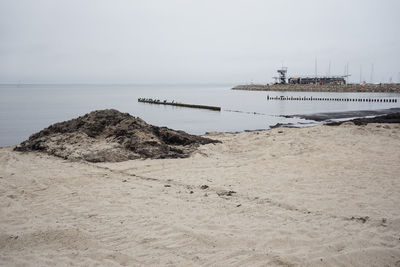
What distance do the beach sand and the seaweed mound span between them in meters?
0.68

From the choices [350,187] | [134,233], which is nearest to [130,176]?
[134,233]

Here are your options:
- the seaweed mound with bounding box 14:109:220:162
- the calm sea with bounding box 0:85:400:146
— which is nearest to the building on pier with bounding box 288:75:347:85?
the calm sea with bounding box 0:85:400:146

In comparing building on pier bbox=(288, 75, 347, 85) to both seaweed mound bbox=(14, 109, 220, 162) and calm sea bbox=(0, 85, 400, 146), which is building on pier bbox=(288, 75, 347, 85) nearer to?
calm sea bbox=(0, 85, 400, 146)

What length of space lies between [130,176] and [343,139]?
28.8ft

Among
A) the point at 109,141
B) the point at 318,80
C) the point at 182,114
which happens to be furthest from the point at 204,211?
the point at 318,80

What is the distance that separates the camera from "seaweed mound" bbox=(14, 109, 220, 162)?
1030cm

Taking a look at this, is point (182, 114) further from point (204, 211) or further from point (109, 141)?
point (204, 211)

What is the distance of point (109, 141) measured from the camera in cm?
1113

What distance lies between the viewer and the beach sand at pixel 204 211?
4.18m

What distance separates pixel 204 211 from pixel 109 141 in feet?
21.1

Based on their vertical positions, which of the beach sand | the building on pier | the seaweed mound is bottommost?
the beach sand

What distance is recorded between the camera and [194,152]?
11.1 metres

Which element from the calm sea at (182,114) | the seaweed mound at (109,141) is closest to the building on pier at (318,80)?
the calm sea at (182,114)

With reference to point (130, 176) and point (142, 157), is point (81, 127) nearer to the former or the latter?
point (142, 157)
